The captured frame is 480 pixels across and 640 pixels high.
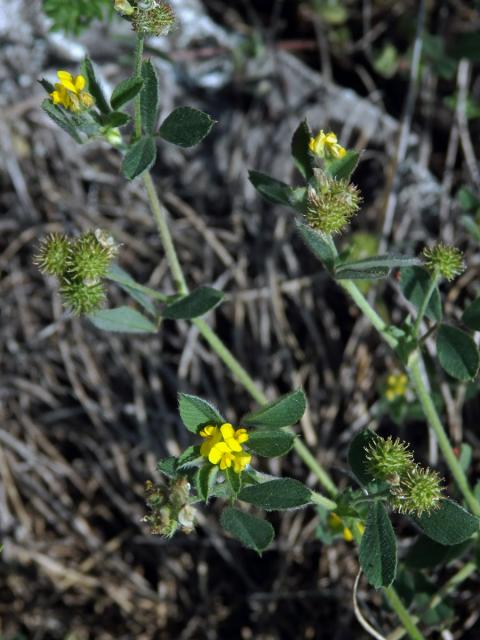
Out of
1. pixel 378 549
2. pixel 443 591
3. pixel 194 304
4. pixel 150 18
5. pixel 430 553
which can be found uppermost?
pixel 150 18

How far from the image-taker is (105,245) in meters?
1.83

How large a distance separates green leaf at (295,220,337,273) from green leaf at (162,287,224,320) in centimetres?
26

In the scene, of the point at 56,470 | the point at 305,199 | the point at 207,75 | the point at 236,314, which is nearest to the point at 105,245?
the point at 305,199

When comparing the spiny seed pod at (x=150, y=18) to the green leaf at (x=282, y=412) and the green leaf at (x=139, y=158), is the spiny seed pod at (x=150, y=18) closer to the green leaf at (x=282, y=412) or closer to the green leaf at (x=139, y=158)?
the green leaf at (x=139, y=158)

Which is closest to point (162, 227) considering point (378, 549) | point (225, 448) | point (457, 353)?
point (225, 448)

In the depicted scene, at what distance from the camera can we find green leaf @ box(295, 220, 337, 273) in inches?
66.6

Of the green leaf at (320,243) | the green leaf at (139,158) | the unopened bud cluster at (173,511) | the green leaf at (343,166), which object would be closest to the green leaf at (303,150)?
the green leaf at (343,166)

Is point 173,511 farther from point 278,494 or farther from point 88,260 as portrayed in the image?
point 88,260

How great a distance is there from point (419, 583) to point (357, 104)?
79.0 inches

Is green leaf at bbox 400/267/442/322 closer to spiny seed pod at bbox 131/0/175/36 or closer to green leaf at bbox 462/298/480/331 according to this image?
green leaf at bbox 462/298/480/331

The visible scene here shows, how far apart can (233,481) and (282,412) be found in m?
0.18

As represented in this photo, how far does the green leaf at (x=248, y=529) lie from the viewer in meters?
1.67

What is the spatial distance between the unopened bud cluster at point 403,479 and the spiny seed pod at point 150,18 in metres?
1.03

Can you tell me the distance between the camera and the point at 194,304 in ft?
6.19
